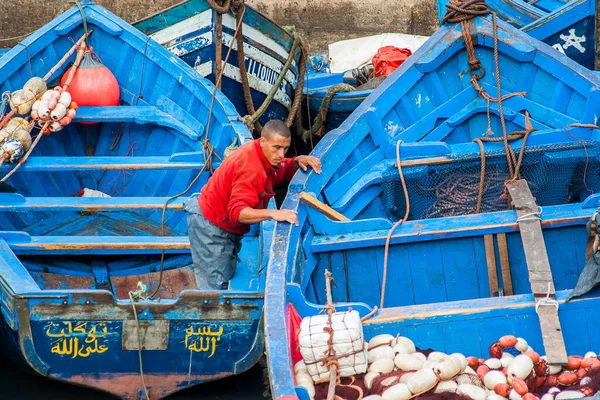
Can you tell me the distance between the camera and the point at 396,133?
6.41m

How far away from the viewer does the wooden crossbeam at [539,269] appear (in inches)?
154

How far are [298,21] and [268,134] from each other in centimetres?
836

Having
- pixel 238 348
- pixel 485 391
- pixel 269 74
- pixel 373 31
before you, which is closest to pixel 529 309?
pixel 485 391

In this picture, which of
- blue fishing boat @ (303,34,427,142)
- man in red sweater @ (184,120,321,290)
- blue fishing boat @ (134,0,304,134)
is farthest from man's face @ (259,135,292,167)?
blue fishing boat @ (303,34,427,142)

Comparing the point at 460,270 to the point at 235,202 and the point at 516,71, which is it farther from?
the point at 516,71

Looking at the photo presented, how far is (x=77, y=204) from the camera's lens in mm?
5945

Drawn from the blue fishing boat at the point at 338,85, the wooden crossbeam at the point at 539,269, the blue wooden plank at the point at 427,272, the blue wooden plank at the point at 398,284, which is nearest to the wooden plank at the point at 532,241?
the wooden crossbeam at the point at 539,269

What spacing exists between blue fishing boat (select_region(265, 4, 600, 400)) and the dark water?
1014 millimetres

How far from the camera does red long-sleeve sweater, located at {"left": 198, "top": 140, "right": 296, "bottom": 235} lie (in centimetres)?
470

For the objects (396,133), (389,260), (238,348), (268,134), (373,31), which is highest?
(373,31)

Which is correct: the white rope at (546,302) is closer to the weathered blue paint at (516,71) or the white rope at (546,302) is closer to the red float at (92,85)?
the weathered blue paint at (516,71)

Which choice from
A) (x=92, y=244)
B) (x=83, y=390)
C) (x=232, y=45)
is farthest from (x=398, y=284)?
(x=232, y=45)

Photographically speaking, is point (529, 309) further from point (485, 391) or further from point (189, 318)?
point (189, 318)

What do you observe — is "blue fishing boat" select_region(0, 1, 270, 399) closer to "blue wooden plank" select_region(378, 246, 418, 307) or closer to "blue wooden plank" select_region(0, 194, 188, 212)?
"blue wooden plank" select_region(0, 194, 188, 212)
